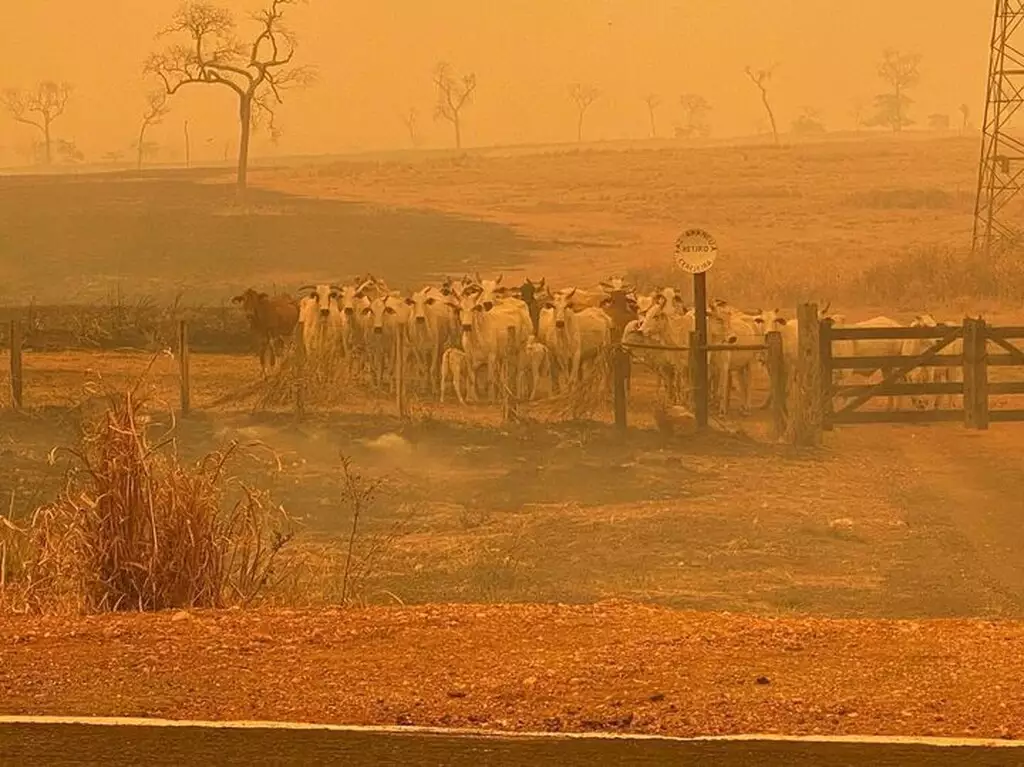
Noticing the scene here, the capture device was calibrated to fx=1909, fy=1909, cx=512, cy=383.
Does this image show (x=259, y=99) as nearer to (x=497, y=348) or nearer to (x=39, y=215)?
(x=39, y=215)

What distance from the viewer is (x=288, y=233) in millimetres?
66062

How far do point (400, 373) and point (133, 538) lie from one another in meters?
15.3

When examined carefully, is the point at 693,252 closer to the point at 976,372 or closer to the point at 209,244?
the point at 976,372

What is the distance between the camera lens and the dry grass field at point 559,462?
659 inches

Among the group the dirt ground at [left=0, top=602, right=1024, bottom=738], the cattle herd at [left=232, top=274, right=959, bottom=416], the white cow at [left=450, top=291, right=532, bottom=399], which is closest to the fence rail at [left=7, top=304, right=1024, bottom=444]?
the cattle herd at [left=232, top=274, right=959, bottom=416]

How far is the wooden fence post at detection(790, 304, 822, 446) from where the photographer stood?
2466 centimetres

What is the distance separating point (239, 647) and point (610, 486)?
12111mm

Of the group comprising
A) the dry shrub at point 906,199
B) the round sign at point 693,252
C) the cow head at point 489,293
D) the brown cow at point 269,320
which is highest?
the dry shrub at point 906,199

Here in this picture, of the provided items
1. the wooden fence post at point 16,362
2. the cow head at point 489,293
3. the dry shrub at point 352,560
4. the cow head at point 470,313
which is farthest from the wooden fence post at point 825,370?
the wooden fence post at point 16,362

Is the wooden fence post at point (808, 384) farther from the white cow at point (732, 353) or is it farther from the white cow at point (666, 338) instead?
the white cow at point (666, 338)

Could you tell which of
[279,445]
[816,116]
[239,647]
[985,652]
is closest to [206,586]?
[239,647]

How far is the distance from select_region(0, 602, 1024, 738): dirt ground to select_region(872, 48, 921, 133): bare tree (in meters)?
126

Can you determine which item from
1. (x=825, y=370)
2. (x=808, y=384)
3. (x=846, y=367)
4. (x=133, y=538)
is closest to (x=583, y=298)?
(x=846, y=367)

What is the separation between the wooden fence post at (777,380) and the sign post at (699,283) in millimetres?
866
